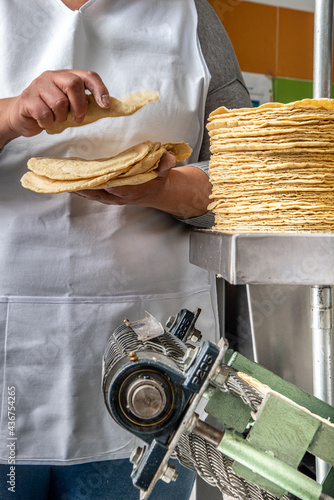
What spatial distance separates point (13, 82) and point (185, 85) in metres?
0.31

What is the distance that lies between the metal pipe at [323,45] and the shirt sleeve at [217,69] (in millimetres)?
206

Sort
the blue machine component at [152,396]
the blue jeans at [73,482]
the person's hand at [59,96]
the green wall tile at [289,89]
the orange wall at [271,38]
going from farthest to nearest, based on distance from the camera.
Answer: the green wall tile at [289,89] < the orange wall at [271,38] < the blue jeans at [73,482] < the person's hand at [59,96] < the blue machine component at [152,396]

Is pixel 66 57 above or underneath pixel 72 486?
above

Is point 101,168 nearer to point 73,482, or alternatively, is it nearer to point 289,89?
point 73,482

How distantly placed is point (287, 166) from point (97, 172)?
0.82ft

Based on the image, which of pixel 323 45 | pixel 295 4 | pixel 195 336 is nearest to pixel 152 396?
pixel 195 336

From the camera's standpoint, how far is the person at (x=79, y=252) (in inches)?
34.0

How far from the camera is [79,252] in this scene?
89 centimetres

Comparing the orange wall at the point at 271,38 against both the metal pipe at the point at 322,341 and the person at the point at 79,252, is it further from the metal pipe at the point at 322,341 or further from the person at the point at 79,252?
the metal pipe at the point at 322,341

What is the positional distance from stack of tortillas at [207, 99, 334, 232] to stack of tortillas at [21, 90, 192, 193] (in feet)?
0.42

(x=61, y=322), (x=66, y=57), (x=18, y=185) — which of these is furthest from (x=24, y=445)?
(x=66, y=57)

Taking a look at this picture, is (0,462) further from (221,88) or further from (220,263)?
(221,88)

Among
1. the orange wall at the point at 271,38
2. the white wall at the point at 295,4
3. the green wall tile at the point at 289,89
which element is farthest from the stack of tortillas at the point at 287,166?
the white wall at the point at 295,4

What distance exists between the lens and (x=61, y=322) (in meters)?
0.88
